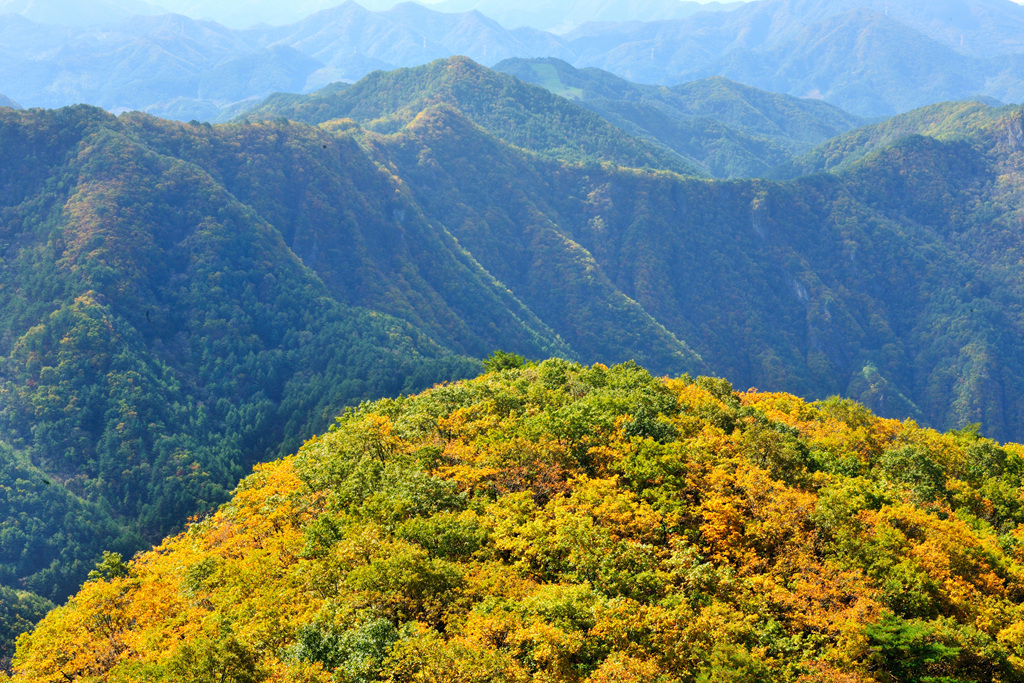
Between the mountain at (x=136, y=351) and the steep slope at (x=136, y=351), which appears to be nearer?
the mountain at (x=136, y=351)

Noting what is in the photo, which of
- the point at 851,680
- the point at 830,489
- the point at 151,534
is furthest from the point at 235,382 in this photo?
the point at 851,680

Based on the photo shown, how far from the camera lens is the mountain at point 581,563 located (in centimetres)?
3509

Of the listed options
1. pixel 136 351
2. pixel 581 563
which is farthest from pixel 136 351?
pixel 581 563

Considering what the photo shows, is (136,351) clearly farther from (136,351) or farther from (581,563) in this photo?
(581,563)

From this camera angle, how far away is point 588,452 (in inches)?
2181

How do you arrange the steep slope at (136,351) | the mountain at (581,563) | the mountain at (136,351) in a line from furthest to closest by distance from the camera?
the steep slope at (136,351), the mountain at (136,351), the mountain at (581,563)

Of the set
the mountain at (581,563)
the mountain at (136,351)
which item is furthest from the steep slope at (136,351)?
the mountain at (581,563)

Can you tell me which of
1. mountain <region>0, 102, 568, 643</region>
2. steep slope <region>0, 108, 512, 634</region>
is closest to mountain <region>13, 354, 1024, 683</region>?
mountain <region>0, 102, 568, 643</region>

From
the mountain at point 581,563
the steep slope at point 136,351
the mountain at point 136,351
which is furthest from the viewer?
the steep slope at point 136,351

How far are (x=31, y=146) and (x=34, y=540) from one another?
4640 inches

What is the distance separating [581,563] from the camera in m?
40.9

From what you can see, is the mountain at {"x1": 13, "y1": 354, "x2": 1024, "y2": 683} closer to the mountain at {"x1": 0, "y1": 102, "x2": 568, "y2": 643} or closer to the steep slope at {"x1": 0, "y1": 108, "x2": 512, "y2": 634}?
the mountain at {"x1": 0, "y1": 102, "x2": 568, "y2": 643}

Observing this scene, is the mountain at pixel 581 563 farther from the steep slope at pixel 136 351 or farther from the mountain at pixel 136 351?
the steep slope at pixel 136 351

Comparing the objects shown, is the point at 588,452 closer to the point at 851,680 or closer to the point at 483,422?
the point at 483,422
